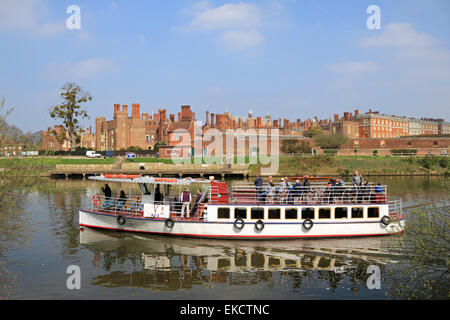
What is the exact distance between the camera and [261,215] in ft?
71.6

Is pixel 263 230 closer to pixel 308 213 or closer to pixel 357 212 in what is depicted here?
pixel 308 213

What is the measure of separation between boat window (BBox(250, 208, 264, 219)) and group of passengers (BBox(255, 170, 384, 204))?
58cm

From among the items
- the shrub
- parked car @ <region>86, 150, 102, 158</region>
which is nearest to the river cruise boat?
parked car @ <region>86, 150, 102, 158</region>

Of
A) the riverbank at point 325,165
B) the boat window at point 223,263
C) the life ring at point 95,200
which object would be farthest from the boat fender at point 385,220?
the riverbank at point 325,165

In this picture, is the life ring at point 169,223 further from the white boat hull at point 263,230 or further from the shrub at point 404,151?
the shrub at point 404,151

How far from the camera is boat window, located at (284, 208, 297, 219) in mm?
21891

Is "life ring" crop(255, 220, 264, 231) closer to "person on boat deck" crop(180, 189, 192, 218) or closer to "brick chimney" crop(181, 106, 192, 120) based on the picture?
"person on boat deck" crop(180, 189, 192, 218)

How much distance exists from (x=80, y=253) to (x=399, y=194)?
32.4m

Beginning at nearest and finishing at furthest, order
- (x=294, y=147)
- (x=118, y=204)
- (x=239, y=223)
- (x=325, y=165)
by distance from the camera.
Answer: (x=239, y=223) → (x=118, y=204) → (x=325, y=165) → (x=294, y=147)

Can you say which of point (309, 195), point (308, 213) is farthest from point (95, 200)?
point (309, 195)

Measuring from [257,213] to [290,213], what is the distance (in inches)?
74.0

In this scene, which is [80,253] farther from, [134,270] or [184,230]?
[184,230]

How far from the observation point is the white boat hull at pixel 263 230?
2155 centimetres
